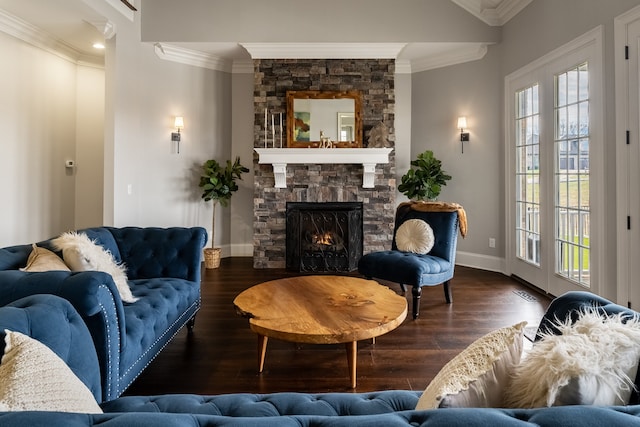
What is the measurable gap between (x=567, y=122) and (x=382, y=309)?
3.02 meters

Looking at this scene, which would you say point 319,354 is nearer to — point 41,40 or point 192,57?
point 192,57

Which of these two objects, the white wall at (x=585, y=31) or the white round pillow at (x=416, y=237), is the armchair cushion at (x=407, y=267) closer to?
the white round pillow at (x=416, y=237)

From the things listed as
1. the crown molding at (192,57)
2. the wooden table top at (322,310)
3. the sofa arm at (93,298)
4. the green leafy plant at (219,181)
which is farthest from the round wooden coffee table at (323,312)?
the crown molding at (192,57)

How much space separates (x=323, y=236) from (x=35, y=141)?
3.80m

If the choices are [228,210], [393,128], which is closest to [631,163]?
[393,128]

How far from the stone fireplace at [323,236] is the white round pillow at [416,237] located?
1.40 m

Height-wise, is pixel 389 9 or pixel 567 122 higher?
pixel 389 9

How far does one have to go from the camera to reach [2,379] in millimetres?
794

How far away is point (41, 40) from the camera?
14.5 feet

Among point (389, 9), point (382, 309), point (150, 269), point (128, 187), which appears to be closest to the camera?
point (382, 309)

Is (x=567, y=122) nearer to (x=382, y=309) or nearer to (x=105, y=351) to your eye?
(x=382, y=309)

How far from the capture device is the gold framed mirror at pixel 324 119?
5.16m

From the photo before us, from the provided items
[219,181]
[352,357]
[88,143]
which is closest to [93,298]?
[352,357]

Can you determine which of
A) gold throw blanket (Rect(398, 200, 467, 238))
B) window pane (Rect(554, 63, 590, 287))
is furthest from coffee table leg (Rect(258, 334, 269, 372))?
window pane (Rect(554, 63, 590, 287))
